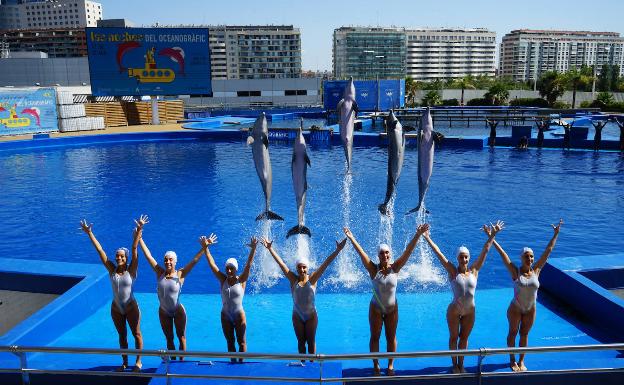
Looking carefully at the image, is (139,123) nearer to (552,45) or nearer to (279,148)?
(279,148)

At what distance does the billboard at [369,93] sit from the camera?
48656 mm

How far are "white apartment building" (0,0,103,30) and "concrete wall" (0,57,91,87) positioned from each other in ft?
437

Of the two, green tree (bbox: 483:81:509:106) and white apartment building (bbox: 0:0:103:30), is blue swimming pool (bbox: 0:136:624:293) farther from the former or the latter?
white apartment building (bbox: 0:0:103:30)

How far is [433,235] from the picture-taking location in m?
13.8

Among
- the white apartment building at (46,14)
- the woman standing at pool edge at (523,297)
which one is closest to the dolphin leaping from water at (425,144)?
the woman standing at pool edge at (523,297)

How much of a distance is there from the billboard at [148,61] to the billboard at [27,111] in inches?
178

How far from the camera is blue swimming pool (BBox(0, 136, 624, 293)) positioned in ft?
40.8

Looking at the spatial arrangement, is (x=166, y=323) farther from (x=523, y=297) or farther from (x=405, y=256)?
(x=523, y=297)

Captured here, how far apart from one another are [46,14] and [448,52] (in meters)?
149

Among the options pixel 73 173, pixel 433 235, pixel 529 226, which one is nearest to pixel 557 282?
pixel 433 235

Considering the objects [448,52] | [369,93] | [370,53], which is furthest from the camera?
[448,52]

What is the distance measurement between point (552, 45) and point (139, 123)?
192 metres

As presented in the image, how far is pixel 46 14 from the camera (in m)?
190

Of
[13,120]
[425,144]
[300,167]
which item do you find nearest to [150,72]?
[13,120]
